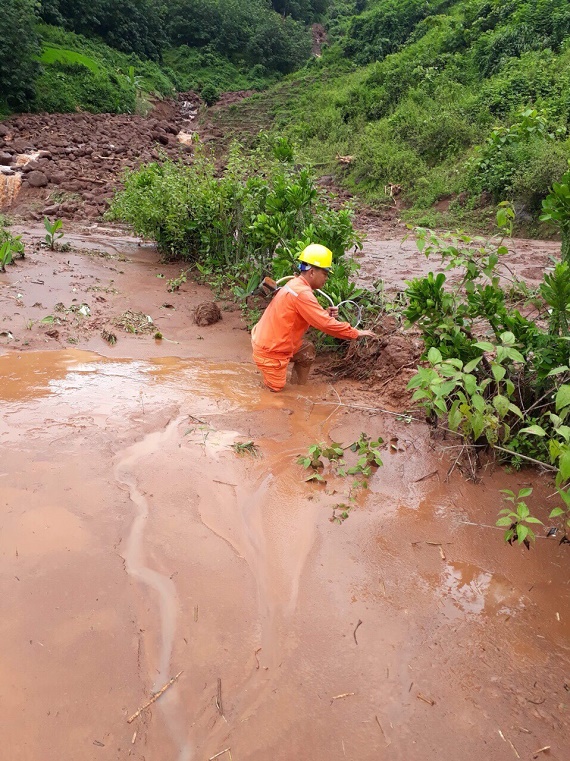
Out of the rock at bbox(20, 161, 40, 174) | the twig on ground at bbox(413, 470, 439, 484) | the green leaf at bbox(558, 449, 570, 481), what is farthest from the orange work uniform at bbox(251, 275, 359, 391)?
the rock at bbox(20, 161, 40, 174)

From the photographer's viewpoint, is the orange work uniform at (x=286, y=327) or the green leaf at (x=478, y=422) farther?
the orange work uniform at (x=286, y=327)

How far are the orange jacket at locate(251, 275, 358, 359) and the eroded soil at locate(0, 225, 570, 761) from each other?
518 mm

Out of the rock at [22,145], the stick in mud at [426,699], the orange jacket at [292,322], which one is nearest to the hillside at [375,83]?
the rock at [22,145]

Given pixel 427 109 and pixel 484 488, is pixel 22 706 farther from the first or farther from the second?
pixel 427 109

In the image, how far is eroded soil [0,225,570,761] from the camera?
195cm

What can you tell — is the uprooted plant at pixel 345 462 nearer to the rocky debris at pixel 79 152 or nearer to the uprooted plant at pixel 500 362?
the uprooted plant at pixel 500 362

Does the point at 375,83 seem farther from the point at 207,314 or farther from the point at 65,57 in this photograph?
the point at 207,314

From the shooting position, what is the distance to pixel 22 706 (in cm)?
194

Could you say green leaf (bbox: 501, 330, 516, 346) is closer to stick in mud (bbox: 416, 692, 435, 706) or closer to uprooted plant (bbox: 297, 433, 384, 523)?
uprooted plant (bbox: 297, 433, 384, 523)

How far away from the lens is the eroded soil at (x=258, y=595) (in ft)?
6.38

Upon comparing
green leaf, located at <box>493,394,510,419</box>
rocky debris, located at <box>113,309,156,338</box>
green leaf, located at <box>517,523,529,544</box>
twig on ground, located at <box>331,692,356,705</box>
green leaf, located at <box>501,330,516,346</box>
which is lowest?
twig on ground, located at <box>331,692,356,705</box>

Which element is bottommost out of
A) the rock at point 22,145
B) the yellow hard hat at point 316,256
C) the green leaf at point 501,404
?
the green leaf at point 501,404

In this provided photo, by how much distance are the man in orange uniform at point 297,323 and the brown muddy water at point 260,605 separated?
859 mm

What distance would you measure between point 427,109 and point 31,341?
1448 cm
